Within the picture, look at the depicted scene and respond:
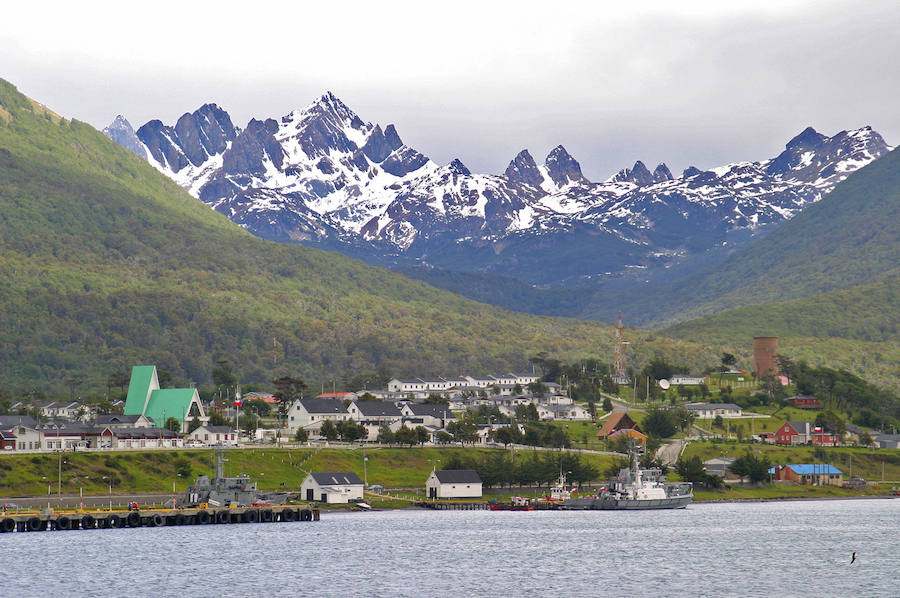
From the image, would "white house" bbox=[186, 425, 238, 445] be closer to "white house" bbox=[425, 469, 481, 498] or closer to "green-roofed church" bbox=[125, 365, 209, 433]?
"green-roofed church" bbox=[125, 365, 209, 433]

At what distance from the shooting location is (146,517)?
12950 cm

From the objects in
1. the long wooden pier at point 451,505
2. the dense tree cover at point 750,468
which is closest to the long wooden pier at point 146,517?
the long wooden pier at point 451,505

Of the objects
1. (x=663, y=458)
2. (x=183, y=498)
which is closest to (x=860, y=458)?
(x=663, y=458)

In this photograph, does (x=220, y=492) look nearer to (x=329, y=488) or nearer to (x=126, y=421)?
(x=329, y=488)

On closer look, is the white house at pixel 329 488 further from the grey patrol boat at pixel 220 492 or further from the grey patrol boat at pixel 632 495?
the grey patrol boat at pixel 632 495

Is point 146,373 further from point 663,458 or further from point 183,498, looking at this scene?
point 663,458

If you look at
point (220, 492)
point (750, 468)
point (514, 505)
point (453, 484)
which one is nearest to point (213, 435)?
point (453, 484)

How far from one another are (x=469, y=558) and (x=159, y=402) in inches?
4049

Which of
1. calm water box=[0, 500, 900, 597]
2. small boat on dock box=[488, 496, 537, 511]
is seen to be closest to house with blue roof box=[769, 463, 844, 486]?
calm water box=[0, 500, 900, 597]

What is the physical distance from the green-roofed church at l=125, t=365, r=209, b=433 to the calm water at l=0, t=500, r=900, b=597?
2329 inches

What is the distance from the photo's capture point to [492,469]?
164 meters

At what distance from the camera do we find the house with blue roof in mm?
188000

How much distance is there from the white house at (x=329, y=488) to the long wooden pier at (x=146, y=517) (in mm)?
8504

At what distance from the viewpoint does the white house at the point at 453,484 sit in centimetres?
15588
